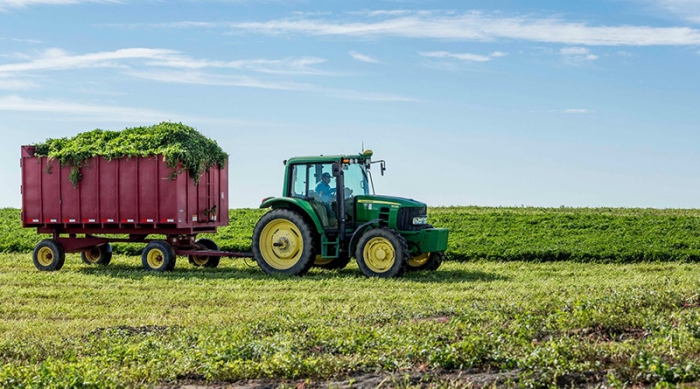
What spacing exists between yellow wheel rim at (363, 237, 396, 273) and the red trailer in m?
2.91

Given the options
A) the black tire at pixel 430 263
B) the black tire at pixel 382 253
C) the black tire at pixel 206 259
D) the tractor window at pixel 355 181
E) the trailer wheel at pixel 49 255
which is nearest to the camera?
the black tire at pixel 382 253

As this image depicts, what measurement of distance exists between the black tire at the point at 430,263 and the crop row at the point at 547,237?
11.9ft

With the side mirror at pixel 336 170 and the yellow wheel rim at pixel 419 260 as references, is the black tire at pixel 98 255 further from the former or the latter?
the yellow wheel rim at pixel 419 260

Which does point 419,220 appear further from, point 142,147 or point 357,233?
point 142,147

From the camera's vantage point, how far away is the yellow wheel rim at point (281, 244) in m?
16.9

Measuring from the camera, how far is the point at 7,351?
336 inches

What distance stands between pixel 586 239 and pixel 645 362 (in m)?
16.3

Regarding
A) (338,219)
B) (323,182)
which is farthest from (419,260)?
(323,182)

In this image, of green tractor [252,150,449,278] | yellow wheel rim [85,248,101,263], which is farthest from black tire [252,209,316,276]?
yellow wheel rim [85,248,101,263]

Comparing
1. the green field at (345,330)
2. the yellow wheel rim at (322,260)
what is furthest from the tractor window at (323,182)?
the yellow wheel rim at (322,260)

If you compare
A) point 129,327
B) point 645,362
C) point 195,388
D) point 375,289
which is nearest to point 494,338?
point 645,362

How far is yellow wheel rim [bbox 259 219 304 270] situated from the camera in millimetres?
16859

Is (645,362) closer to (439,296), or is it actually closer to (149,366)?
(149,366)

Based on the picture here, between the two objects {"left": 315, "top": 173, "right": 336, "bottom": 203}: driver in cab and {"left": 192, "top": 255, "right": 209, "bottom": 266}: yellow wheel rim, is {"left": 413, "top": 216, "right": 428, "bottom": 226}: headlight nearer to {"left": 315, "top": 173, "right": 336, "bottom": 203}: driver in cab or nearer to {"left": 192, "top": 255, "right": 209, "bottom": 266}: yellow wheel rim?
{"left": 315, "top": 173, "right": 336, "bottom": 203}: driver in cab
